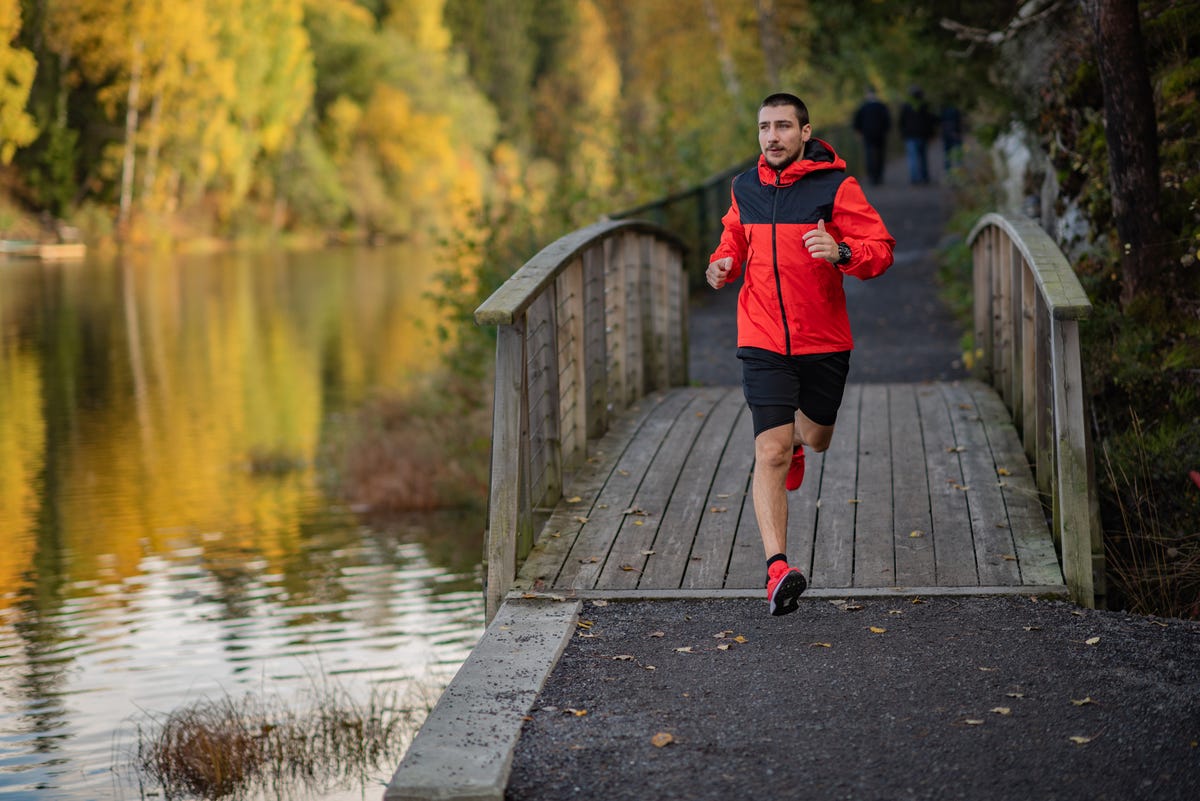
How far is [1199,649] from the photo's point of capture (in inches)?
219

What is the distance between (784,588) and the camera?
5.69 metres

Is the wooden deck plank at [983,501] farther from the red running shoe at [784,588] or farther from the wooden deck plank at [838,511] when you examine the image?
the red running shoe at [784,588]

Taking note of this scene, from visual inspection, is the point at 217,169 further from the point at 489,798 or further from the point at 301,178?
the point at 489,798

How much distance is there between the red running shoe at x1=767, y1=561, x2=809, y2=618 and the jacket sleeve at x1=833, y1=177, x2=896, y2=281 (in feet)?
3.55

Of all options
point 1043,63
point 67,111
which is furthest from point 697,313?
point 67,111

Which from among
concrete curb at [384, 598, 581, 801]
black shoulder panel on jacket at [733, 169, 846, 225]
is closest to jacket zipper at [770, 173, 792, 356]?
black shoulder panel on jacket at [733, 169, 846, 225]

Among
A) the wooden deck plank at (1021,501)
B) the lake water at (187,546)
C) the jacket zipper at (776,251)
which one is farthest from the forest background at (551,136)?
the jacket zipper at (776,251)

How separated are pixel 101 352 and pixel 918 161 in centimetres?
1493

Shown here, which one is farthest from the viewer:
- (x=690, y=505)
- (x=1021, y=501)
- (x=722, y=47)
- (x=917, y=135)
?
(x=722, y=47)

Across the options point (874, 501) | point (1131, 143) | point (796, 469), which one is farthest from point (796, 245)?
point (1131, 143)

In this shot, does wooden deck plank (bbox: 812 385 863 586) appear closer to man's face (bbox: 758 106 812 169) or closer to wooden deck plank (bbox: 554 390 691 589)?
wooden deck plank (bbox: 554 390 691 589)

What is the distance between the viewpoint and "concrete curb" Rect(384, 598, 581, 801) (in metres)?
4.46

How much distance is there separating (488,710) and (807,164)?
2191 mm

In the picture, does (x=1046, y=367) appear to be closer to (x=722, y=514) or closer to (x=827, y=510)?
(x=827, y=510)
